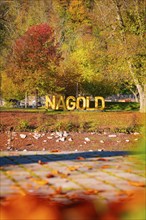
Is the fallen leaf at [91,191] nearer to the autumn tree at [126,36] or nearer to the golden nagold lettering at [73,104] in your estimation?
the autumn tree at [126,36]

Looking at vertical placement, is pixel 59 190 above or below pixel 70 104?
below

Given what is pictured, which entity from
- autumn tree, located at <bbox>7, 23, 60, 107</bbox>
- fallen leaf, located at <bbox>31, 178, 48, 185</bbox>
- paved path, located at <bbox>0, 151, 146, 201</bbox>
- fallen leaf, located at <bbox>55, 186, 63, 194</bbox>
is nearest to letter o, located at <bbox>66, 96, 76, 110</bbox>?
autumn tree, located at <bbox>7, 23, 60, 107</bbox>

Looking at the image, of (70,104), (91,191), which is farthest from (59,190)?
(70,104)

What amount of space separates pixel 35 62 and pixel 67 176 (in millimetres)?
29973

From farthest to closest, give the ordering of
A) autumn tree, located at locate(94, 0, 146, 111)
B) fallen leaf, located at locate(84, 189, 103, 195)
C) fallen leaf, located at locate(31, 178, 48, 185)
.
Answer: autumn tree, located at locate(94, 0, 146, 111)
fallen leaf, located at locate(31, 178, 48, 185)
fallen leaf, located at locate(84, 189, 103, 195)

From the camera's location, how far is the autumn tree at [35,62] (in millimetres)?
32094

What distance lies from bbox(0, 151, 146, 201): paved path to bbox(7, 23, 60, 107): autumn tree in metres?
27.7

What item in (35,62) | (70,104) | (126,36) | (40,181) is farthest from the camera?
(35,62)

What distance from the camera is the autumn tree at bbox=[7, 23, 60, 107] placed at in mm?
32094

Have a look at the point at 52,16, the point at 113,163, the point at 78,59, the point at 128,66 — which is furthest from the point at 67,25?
the point at 113,163

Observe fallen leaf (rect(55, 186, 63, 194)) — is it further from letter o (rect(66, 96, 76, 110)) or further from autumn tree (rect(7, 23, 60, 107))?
autumn tree (rect(7, 23, 60, 107))

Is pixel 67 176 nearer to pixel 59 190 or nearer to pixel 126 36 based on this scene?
pixel 59 190

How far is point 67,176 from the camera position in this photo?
3318 millimetres

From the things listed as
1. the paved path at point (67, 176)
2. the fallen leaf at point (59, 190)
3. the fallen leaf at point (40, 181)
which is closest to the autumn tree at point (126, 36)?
the paved path at point (67, 176)
